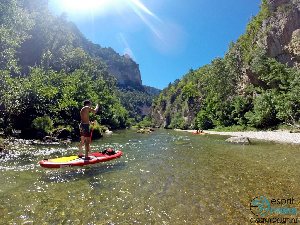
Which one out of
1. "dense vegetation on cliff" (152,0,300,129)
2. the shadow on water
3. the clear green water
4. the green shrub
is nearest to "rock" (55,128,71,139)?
the green shrub

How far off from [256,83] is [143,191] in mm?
56645

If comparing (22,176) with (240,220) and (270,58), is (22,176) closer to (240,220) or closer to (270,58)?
(240,220)

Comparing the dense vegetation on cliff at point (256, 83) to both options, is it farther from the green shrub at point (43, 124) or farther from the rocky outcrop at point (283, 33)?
the green shrub at point (43, 124)

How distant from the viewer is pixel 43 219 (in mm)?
8211

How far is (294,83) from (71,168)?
Result: 39.5 meters

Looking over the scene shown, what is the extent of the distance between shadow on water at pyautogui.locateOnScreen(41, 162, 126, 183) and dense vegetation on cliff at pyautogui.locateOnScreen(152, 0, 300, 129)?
33211 mm

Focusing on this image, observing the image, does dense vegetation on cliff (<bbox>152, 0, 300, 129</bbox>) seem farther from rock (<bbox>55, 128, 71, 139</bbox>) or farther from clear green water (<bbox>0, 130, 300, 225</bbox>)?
clear green water (<bbox>0, 130, 300, 225</bbox>)

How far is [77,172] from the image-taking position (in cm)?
1489

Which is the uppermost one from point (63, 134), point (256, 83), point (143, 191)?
point (256, 83)

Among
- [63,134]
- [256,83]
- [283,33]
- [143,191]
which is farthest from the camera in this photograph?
[256,83]

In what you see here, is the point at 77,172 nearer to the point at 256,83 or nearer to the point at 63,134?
the point at 63,134

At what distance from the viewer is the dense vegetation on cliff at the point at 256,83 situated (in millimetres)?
46759

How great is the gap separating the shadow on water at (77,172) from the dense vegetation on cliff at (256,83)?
1308 inches

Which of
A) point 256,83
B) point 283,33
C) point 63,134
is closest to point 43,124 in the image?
point 63,134
